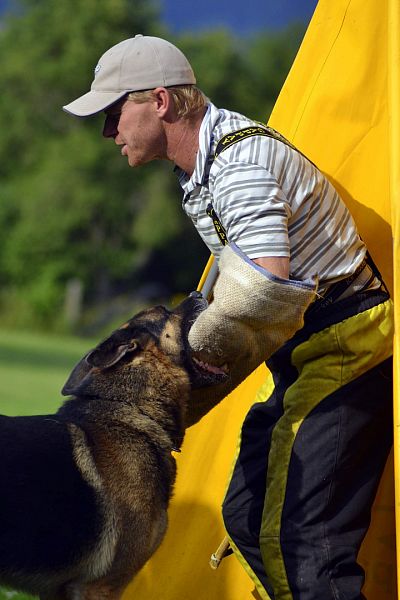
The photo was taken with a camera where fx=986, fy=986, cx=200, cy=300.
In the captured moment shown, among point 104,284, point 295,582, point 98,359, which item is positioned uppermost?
point 98,359

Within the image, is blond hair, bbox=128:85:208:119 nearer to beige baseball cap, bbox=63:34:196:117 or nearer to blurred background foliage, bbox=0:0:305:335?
beige baseball cap, bbox=63:34:196:117

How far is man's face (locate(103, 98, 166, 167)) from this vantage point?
131 inches

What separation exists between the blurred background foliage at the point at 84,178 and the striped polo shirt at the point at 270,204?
22.0m

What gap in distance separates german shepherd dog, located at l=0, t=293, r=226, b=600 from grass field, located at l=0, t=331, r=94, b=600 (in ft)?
4.80

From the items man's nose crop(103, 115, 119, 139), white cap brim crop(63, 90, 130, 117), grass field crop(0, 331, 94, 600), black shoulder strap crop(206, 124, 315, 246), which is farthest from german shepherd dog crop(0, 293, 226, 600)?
grass field crop(0, 331, 94, 600)

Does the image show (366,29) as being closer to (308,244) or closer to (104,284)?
(308,244)

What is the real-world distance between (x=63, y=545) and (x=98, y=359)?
2.19 ft

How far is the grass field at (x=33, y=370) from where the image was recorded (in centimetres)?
1073

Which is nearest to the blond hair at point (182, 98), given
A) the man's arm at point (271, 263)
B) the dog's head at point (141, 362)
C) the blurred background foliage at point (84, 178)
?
the man's arm at point (271, 263)

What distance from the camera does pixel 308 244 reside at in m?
3.30

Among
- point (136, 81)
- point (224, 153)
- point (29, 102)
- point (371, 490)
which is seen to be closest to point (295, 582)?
point (371, 490)

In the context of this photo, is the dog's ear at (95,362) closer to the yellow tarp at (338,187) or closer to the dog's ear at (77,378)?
the dog's ear at (77,378)

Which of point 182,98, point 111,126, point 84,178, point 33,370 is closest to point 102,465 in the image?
point 111,126

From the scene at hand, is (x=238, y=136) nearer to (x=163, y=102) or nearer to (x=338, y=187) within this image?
(x=163, y=102)
